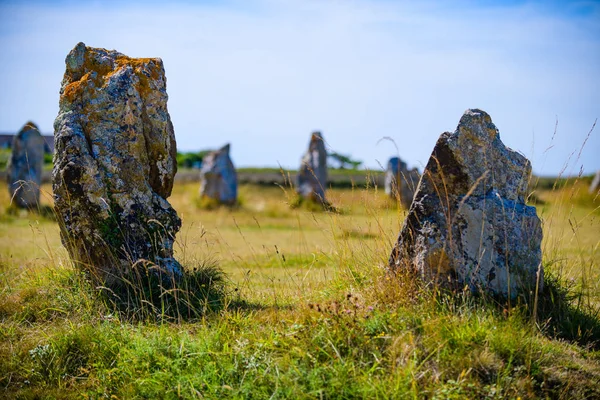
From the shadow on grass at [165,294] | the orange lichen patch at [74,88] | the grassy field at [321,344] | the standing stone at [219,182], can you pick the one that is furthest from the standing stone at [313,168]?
the grassy field at [321,344]

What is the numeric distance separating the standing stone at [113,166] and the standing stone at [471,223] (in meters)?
2.76

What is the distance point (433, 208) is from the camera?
609 centimetres

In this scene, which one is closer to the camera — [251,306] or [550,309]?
[550,309]

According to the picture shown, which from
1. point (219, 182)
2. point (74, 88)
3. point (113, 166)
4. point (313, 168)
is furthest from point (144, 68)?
point (313, 168)

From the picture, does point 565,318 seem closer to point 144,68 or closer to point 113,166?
point 113,166

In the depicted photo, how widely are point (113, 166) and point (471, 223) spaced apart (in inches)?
156

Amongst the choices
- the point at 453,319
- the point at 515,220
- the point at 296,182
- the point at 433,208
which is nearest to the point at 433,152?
the point at 433,208

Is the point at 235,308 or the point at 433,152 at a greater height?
the point at 433,152

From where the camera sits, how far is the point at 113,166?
706cm

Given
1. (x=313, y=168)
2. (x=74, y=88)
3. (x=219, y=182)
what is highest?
(x=74, y=88)

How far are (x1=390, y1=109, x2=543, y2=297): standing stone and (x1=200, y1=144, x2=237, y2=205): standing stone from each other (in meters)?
16.1

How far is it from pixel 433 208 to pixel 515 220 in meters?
0.82

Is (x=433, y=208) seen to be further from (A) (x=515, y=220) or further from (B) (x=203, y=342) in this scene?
(B) (x=203, y=342)

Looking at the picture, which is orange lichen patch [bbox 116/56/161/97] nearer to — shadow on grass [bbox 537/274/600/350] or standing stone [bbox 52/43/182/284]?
standing stone [bbox 52/43/182/284]
